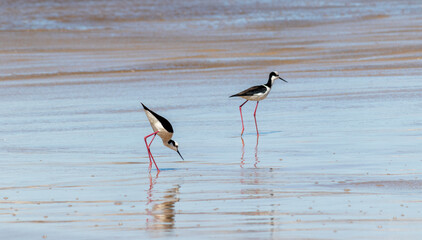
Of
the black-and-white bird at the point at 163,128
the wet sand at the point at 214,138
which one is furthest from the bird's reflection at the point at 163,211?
the black-and-white bird at the point at 163,128

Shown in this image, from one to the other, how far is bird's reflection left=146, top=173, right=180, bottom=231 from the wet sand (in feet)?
0.06

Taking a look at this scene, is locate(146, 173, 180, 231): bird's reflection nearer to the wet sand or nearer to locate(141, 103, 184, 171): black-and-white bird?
the wet sand

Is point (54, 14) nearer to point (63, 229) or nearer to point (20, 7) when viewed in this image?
point (20, 7)

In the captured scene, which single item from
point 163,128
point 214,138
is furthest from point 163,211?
point 214,138

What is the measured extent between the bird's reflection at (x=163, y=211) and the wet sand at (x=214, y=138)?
2 centimetres

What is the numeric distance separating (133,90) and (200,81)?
1719mm

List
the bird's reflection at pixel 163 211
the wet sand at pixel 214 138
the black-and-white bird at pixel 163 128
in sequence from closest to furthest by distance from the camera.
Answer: the bird's reflection at pixel 163 211, the wet sand at pixel 214 138, the black-and-white bird at pixel 163 128

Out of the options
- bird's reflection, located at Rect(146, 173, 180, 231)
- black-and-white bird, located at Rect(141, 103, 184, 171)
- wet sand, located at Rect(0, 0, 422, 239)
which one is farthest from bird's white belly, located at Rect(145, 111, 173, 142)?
bird's reflection, located at Rect(146, 173, 180, 231)

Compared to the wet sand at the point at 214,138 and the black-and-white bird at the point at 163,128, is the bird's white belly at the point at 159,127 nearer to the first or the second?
the black-and-white bird at the point at 163,128

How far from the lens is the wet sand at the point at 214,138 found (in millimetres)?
7082

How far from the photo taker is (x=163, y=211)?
7473 mm

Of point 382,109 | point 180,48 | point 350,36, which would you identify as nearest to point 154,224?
point 382,109

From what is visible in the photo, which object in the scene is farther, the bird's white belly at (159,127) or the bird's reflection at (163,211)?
the bird's white belly at (159,127)

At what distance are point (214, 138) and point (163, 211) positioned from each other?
4581 millimetres
